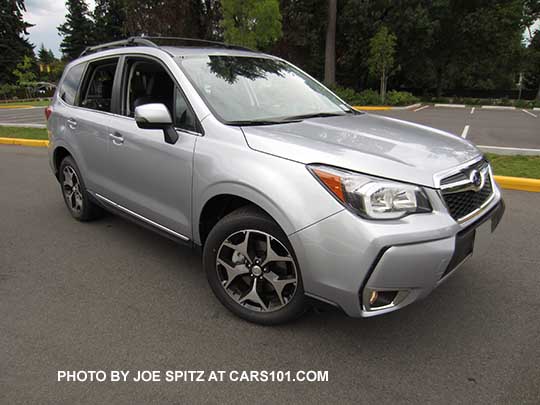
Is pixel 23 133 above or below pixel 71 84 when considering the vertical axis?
below

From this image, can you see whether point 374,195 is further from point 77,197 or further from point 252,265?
point 77,197

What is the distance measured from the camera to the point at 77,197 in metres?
4.36

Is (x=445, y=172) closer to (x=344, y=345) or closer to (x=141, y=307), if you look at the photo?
(x=344, y=345)

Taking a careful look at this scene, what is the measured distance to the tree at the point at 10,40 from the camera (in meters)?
46.2

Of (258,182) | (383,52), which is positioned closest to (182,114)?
(258,182)

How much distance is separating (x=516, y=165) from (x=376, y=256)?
543cm

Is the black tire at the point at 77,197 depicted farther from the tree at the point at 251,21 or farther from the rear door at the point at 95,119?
the tree at the point at 251,21

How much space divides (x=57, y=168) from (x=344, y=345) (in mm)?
3776

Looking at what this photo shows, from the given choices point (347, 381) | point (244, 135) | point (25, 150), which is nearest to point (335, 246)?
point (347, 381)

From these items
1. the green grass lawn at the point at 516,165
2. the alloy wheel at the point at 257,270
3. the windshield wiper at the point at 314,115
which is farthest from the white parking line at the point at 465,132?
the alloy wheel at the point at 257,270

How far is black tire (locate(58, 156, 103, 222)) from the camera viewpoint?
13.5 ft

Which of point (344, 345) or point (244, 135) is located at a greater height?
point (244, 135)

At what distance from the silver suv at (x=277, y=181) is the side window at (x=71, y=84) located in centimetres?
54

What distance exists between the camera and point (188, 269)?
→ 338 cm
